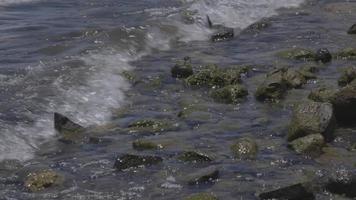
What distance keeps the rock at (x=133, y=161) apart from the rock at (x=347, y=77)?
529 cm

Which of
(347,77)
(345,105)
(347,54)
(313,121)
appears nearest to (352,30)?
(347,54)

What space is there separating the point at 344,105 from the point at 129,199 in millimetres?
4523

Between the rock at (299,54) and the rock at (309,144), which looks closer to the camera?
the rock at (309,144)

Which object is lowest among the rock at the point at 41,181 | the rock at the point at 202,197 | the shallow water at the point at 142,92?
the shallow water at the point at 142,92

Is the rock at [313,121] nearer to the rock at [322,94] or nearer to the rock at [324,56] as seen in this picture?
the rock at [322,94]

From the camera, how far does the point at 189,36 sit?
21.0m

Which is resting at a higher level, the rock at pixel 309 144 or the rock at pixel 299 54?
the rock at pixel 309 144

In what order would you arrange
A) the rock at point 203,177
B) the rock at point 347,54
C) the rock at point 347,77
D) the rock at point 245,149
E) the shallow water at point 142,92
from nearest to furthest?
the rock at point 203,177 < the shallow water at point 142,92 < the rock at point 245,149 < the rock at point 347,77 < the rock at point 347,54

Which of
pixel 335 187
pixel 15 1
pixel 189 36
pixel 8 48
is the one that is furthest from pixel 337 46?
pixel 15 1

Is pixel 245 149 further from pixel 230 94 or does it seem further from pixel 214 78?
pixel 214 78

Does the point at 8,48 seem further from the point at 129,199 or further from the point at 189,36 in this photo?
the point at 129,199

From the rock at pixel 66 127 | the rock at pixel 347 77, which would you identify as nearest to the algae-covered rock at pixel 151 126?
the rock at pixel 66 127

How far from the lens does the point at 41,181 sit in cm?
956

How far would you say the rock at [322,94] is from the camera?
12.1 metres
